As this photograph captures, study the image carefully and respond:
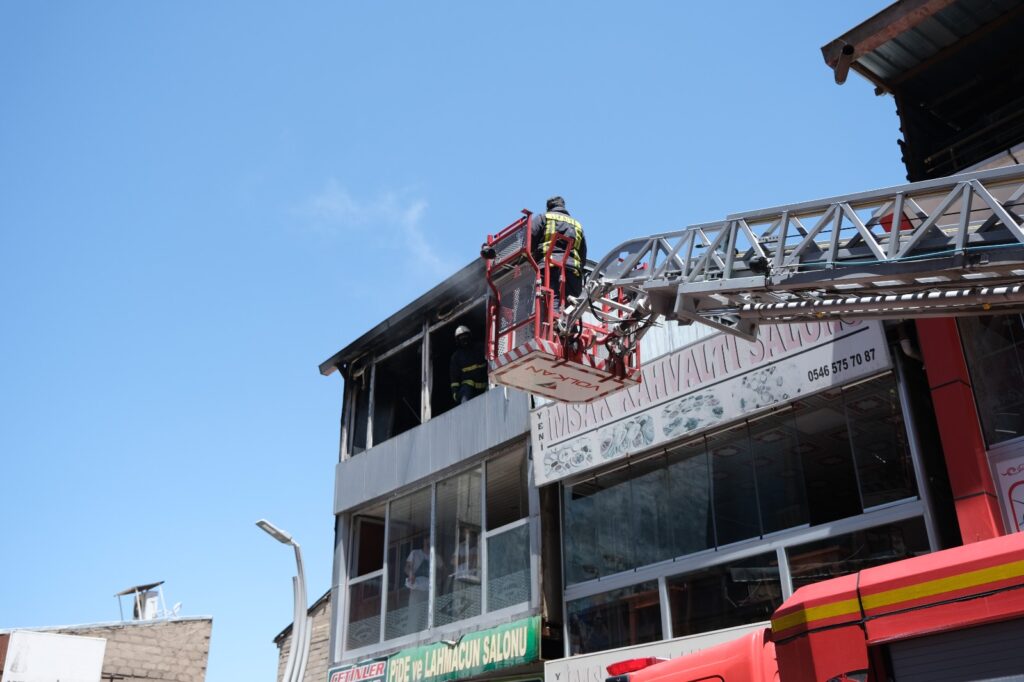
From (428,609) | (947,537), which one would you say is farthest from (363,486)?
(947,537)

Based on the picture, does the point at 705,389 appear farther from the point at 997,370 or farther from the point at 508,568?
the point at 508,568

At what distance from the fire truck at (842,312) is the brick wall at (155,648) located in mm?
13532

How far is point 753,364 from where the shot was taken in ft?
42.1

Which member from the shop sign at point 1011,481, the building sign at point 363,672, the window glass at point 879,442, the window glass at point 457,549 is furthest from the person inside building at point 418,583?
the shop sign at point 1011,481

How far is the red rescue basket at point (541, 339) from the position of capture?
10.8 metres

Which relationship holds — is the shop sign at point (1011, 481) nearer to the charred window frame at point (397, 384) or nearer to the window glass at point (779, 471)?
the window glass at point (779, 471)

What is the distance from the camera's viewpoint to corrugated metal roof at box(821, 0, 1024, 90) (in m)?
12.5

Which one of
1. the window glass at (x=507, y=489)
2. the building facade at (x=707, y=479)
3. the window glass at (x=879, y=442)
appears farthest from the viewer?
the window glass at (x=507, y=489)

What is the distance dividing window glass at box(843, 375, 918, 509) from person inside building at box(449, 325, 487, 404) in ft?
23.8

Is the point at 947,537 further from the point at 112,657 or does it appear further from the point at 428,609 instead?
the point at 112,657

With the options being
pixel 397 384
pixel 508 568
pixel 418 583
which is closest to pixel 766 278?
pixel 508 568

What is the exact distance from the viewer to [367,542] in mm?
18984

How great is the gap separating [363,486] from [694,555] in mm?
7850

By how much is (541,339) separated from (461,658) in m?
6.79
